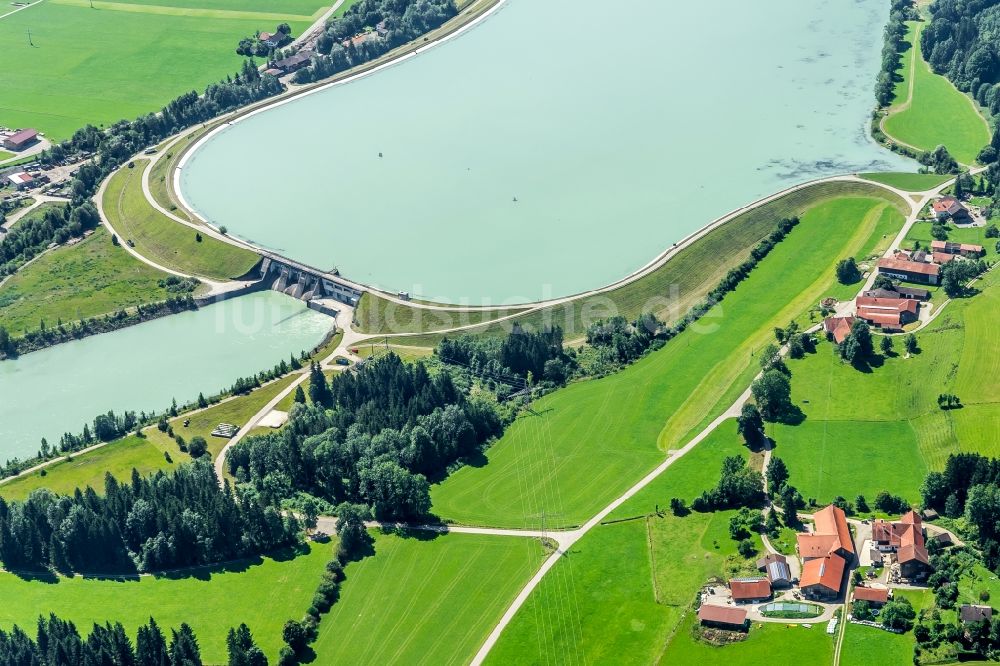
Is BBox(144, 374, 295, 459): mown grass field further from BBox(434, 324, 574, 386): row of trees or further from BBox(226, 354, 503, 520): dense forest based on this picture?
BBox(434, 324, 574, 386): row of trees

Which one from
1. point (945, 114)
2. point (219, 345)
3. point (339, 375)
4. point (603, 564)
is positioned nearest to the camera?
point (603, 564)

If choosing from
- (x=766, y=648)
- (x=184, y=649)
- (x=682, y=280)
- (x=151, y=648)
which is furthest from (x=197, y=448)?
(x=766, y=648)

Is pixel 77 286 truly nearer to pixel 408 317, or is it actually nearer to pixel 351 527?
pixel 408 317

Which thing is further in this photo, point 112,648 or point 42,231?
point 42,231

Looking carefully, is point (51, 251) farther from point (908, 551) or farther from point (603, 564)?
point (908, 551)

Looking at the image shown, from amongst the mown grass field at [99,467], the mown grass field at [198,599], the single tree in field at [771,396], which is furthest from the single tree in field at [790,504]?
the mown grass field at [99,467]

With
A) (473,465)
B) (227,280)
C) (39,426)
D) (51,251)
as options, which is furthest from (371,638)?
(51,251)
